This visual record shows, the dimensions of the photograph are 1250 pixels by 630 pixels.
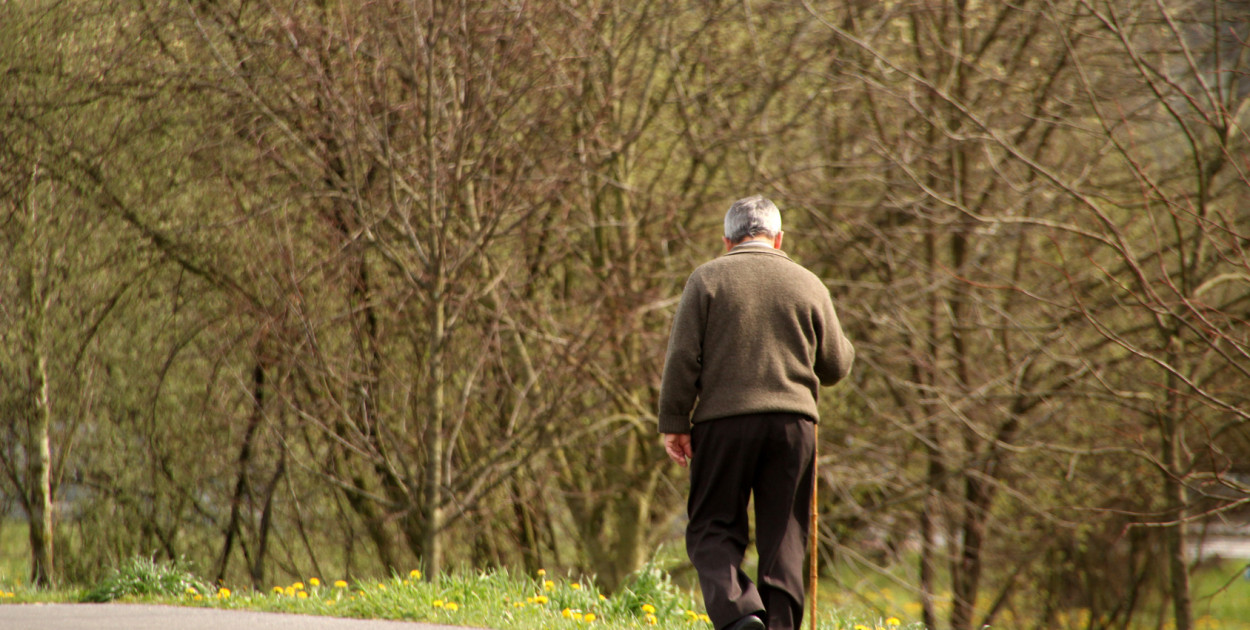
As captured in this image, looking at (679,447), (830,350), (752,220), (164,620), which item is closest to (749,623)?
(679,447)

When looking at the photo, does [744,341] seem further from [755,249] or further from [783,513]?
[783,513]

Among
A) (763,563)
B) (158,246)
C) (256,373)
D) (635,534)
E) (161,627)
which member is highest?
(158,246)

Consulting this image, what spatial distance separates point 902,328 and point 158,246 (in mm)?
5295

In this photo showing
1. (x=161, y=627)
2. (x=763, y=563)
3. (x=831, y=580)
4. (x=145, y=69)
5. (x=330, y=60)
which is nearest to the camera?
(x=763, y=563)

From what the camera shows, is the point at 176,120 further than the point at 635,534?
No

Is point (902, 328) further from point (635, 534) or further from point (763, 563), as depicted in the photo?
point (763, 563)

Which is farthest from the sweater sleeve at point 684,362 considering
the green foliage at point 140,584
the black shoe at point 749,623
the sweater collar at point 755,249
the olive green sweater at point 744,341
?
the green foliage at point 140,584

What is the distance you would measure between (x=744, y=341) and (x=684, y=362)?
0.21m

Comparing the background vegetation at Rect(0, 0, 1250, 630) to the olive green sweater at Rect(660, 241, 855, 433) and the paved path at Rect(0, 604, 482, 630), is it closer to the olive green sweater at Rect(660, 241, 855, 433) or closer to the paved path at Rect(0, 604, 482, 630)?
the paved path at Rect(0, 604, 482, 630)

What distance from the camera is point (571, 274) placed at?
8906mm

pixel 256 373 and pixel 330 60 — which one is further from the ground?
pixel 330 60

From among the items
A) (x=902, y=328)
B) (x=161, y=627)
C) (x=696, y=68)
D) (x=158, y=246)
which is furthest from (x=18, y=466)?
(x=902, y=328)

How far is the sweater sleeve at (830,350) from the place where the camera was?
401 centimetres

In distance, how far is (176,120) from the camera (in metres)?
7.85
